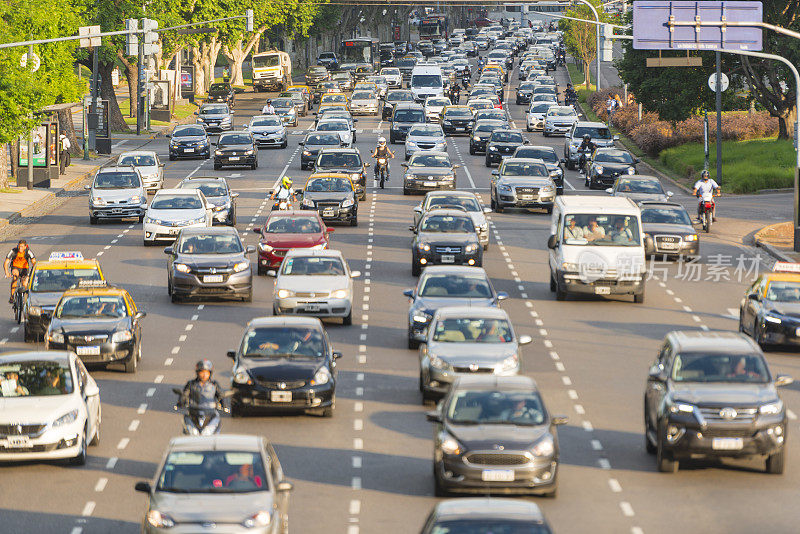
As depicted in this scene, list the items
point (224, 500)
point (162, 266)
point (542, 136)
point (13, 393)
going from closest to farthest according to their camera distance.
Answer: point (224, 500) → point (13, 393) → point (162, 266) → point (542, 136)

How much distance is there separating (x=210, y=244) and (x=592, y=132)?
33.4 metres

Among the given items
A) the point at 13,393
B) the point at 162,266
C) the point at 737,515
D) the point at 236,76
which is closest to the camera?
the point at 737,515

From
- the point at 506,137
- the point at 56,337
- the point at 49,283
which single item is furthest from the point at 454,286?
the point at 506,137

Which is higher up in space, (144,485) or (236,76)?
(236,76)

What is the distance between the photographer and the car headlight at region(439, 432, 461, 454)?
1777 cm

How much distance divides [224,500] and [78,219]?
34.8 meters

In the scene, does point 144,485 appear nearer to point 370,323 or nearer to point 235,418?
point 235,418

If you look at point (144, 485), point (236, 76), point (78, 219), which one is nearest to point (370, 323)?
point (144, 485)

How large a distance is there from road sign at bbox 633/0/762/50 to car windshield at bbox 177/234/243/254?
19294 mm

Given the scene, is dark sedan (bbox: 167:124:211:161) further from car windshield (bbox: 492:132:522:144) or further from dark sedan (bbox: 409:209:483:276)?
dark sedan (bbox: 409:209:483:276)

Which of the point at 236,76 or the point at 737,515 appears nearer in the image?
the point at 737,515

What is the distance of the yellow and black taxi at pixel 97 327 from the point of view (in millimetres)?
25656

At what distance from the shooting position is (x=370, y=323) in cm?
3108

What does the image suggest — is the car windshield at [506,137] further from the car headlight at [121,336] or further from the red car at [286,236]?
the car headlight at [121,336]
